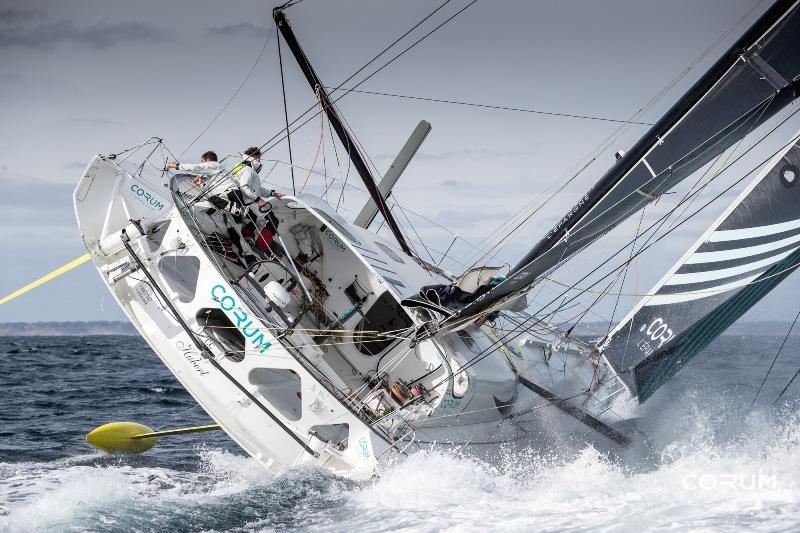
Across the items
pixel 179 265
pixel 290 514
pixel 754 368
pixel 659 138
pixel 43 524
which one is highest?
pixel 179 265

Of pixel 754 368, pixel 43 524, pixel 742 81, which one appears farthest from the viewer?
pixel 754 368

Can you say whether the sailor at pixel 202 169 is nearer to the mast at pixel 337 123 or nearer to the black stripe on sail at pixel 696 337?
the mast at pixel 337 123

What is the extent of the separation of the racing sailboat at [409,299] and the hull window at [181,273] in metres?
0.03

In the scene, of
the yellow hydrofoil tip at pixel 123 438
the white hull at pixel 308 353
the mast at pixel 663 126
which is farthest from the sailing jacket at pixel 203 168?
the mast at pixel 663 126

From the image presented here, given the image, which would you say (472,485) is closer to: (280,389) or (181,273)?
(280,389)

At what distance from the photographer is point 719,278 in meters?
7.83

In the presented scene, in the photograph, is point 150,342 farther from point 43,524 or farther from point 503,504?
point 503,504

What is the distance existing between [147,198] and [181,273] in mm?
806

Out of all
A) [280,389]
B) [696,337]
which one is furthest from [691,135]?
[280,389]

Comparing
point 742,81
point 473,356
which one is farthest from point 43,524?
point 742,81

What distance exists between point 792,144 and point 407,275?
3751 mm

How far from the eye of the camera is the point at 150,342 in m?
7.77

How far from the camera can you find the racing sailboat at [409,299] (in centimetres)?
656

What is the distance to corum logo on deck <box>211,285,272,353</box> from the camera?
23.3 ft
